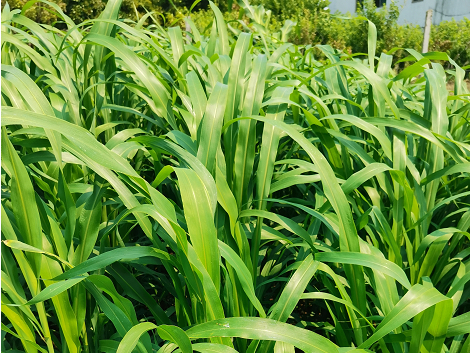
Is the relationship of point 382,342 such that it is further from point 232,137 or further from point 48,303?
point 48,303

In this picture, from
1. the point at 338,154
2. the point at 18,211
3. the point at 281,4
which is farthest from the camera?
the point at 281,4

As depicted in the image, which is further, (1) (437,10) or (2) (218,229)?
(1) (437,10)

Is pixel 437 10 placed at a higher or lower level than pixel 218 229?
higher

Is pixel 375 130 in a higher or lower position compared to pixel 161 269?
higher

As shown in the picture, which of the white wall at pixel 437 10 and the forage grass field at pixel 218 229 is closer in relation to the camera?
the forage grass field at pixel 218 229

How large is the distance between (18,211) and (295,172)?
57 centimetres

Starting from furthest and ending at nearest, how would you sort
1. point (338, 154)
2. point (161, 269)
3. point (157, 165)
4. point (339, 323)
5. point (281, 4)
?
point (281, 4) < point (161, 269) < point (338, 154) < point (157, 165) < point (339, 323)

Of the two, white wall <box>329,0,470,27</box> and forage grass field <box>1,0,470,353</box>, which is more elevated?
white wall <box>329,0,470,27</box>

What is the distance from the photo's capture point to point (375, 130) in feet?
2.84

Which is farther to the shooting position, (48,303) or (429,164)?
(429,164)

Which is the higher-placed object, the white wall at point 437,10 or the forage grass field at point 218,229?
the white wall at point 437,10

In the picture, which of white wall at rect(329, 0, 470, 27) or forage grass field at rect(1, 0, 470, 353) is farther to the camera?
white wall at rect(329, 0, 470, 27)

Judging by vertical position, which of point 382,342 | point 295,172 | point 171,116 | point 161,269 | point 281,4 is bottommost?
point 161,269

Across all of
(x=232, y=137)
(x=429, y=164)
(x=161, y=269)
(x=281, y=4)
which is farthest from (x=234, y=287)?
(x=281, y=4)
